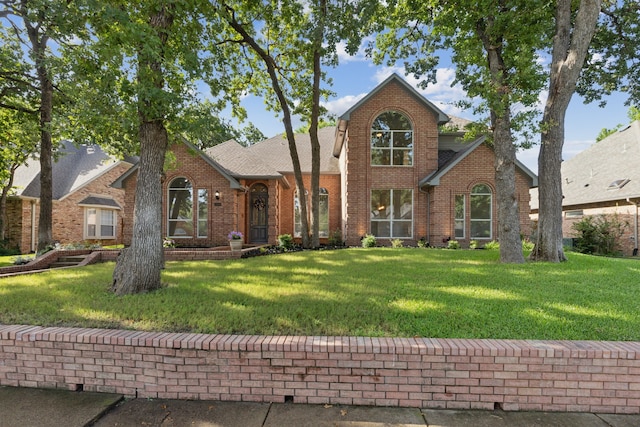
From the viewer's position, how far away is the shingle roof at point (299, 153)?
59.2 feet

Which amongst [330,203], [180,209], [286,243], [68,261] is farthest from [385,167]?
[68,261]

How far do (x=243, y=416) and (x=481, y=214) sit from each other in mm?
13711

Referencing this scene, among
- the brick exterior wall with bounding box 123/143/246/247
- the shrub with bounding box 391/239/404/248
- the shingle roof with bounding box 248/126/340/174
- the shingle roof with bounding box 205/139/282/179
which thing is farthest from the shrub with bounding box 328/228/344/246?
the brick exterior wall with bounding box 123/143/246/247

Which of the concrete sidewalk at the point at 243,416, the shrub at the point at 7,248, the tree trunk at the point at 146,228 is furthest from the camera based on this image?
the shrub at the point at 7,248

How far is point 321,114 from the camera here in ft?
46.4

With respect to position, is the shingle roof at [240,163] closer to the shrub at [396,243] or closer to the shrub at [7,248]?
the shrub at [396,243]

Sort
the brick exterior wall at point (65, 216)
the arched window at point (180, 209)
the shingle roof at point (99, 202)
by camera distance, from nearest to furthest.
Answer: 1. the arched window at point (180, 209)
2. the brick exterior wall at point (65, 216)
3. the shingle roof at point (99, 202)

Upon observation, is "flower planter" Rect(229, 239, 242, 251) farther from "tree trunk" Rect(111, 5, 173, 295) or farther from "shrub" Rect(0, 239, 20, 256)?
"shrub" Rect(0, 239, 20, 256)

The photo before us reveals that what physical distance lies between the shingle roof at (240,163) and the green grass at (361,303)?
8237mm

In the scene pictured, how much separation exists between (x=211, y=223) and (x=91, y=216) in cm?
996

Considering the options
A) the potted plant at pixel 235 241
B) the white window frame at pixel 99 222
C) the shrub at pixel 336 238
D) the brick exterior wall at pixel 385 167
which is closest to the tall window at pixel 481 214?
the brick exterior wall at pixel 385 167

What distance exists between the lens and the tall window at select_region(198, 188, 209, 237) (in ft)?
46.2

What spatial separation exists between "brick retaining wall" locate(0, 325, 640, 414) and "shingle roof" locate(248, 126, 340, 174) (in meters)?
14.8

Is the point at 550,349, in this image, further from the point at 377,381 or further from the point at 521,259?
the point at 521,259
